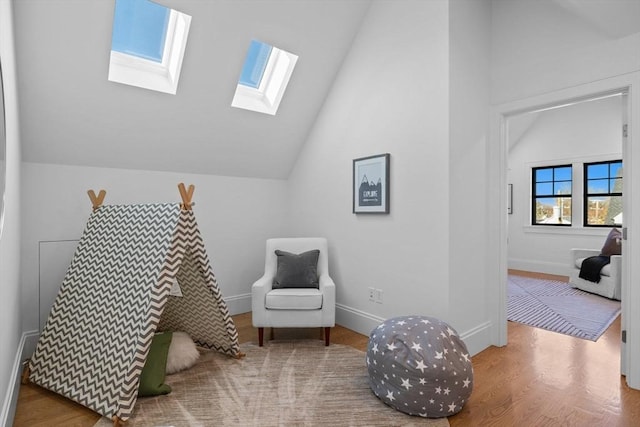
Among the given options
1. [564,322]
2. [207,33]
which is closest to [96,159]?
[207,33]

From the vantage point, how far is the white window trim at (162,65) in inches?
102

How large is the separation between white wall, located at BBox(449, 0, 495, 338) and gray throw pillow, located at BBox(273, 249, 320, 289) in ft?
3.93

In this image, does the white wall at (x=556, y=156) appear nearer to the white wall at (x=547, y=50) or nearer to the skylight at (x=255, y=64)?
the white wall at (x=547, y=50)

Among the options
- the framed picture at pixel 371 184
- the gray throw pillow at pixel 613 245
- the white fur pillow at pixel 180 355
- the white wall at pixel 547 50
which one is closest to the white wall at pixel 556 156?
the gray throw pillow at pixel 613 245

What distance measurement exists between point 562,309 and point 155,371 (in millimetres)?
4237

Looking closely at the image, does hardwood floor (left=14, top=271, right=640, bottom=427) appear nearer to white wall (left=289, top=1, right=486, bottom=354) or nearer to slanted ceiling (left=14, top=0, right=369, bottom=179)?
white wall (left=289, top=1, right=486, bottom=354)

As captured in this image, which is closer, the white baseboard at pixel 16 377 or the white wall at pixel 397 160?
the white baseboard at pixel 16 377

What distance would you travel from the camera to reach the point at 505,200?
2.85 meters

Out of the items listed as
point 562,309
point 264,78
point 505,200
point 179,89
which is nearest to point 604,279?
point 562,309

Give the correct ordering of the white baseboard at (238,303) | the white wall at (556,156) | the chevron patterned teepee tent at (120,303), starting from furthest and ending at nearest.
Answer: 1. the white wall at (556,156)
2. the white baseboard at (238,303)
3. the chevron patterned teepee tent at (120,303)

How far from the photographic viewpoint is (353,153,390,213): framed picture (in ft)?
9.41

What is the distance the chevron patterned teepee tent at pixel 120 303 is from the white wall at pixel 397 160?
1327 millimetres

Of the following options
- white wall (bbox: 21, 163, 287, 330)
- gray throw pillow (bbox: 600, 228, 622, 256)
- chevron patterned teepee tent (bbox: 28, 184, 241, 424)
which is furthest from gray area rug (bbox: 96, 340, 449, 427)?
gray throw pillow (bbox: 600, 228, 622, 256)

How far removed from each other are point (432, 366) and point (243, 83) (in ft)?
9.76
